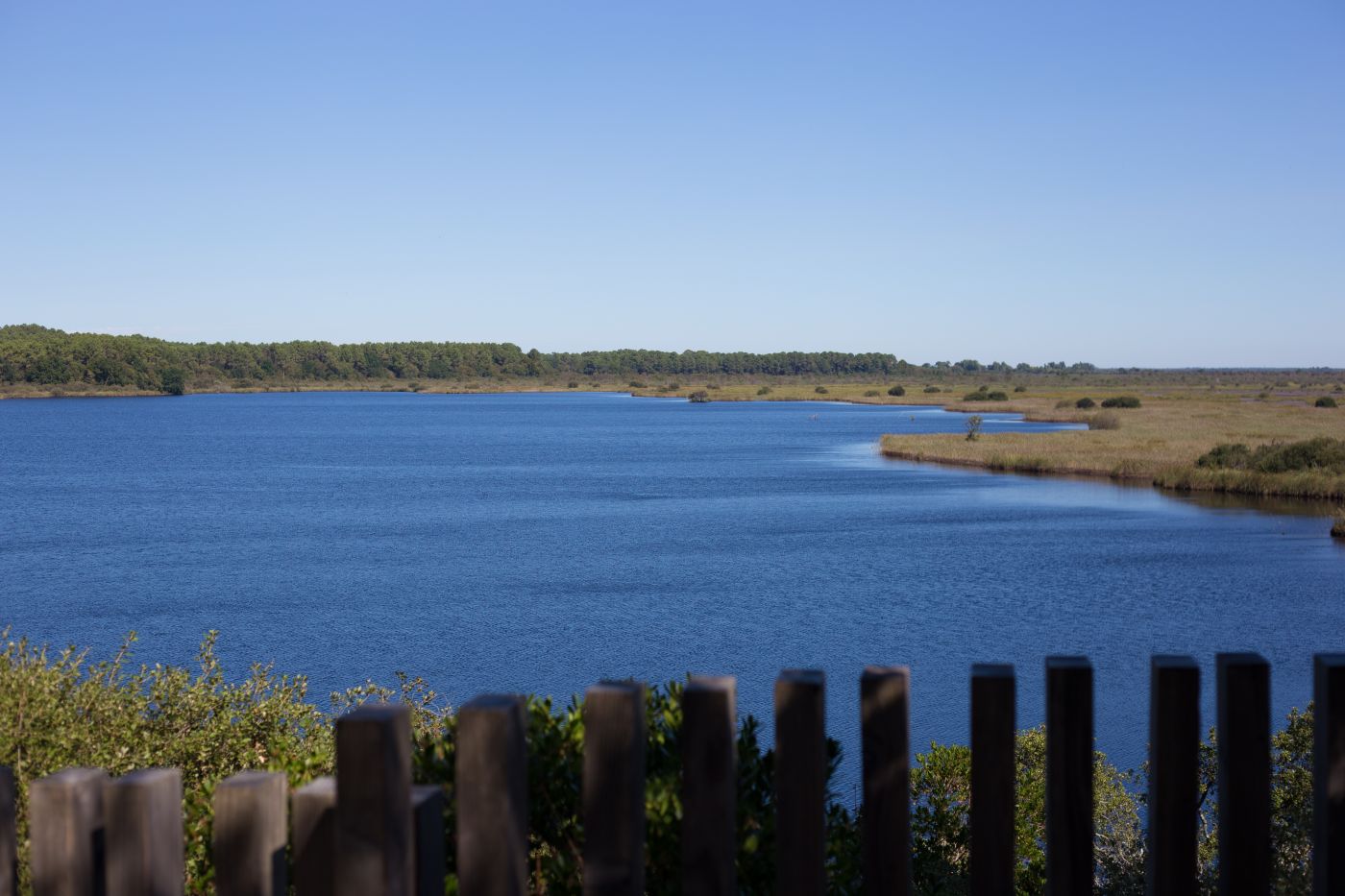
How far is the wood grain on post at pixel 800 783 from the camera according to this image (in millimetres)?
2322

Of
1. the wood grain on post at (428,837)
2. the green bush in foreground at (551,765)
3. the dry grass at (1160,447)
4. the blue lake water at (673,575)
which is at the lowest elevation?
the blue lake water at (673,575)

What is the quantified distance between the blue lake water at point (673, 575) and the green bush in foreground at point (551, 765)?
823 cm

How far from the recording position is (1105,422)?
85.8 meters

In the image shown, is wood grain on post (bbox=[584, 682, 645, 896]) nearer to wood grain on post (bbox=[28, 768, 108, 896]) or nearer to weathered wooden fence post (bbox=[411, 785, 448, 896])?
weathered wooden fence post (bbox=[411, 785, 448, 896])

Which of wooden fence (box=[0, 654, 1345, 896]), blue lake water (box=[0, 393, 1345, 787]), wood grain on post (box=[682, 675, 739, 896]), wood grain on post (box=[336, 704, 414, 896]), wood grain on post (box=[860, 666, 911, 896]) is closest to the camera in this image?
wood grain on post (box=[336, 704, 414, 896])

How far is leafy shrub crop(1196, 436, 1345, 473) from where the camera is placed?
55891 mm

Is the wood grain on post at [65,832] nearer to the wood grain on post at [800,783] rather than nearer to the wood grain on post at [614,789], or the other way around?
the wood grain on post at [614,789]

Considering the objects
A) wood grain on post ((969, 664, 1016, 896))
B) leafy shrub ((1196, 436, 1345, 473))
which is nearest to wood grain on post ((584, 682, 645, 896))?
wood grain on post ((969, 664, 1016, 896))

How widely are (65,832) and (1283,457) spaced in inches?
2402

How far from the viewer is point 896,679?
2.40 meters

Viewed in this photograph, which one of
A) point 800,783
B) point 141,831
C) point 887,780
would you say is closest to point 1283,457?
point 887,780

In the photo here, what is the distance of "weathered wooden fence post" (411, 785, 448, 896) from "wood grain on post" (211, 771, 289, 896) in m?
0.23

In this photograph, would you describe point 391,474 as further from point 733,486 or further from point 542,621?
point 542,621

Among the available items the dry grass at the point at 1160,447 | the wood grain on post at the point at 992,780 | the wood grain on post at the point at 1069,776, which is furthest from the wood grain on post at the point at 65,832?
the dry grass at the point at 1160,447
